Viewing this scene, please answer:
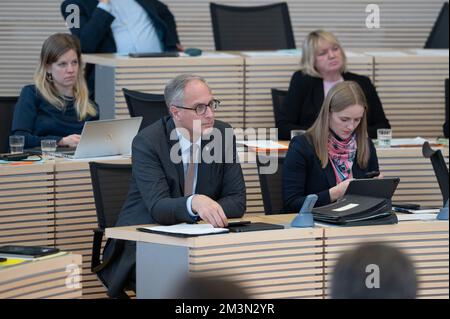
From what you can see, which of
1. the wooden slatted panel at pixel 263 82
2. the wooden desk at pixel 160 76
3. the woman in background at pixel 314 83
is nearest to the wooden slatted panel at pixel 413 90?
the woman in background at pixel 314 83

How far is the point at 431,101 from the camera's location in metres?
7.36

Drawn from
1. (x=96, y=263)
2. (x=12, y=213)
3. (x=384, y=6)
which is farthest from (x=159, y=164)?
(x=384, y=6)

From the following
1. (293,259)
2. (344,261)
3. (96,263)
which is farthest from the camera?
(96,263)

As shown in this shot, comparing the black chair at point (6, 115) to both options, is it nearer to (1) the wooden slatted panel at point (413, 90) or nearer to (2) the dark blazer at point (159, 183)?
(2) the dark blazer at point (159, 183)

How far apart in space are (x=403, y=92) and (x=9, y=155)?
10.0ft

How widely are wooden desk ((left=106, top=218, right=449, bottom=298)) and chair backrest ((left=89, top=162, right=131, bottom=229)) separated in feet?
2.39

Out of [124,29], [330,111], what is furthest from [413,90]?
[330,111]

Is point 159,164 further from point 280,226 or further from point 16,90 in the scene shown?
point 16,90

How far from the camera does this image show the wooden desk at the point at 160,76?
677 centimetres

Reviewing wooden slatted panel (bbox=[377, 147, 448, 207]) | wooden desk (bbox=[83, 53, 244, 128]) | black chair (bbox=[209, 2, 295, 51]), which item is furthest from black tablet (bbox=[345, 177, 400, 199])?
black chair (bbox=[209, 2, 295, 51])

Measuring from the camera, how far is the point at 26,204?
5195 millimetres

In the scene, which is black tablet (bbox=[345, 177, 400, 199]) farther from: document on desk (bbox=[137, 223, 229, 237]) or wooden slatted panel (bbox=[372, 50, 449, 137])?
Result: wooden slatted panel (bbox=[372, 50, 449, 137])

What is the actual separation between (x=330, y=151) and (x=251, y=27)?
10.4ft

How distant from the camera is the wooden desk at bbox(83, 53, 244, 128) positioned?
22.2 ft
